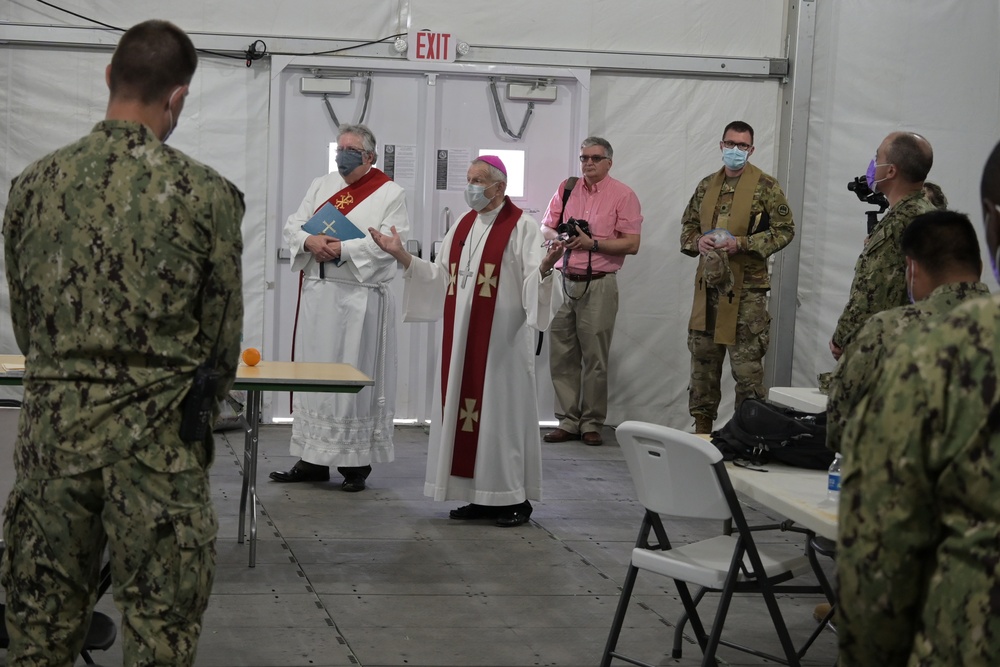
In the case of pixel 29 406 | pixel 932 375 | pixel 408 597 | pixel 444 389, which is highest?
pixel 932 375

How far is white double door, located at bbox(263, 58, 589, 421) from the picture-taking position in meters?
8.08

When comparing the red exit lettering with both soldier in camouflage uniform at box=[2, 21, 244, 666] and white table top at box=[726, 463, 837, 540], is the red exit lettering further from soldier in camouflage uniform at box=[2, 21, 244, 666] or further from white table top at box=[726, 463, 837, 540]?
soldier in camouflage uniform at box=[2, 21, 244, 666]

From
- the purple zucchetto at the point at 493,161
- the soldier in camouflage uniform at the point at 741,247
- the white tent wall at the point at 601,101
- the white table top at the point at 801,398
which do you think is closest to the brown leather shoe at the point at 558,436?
the white tent wall at the point at 601,101

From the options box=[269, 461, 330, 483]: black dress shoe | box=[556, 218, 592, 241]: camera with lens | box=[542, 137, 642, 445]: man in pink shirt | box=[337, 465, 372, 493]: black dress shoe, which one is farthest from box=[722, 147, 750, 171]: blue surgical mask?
box=[269, 461, 330, 483]: black dress shoe

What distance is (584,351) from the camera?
26.3ft

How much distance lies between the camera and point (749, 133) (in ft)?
23.2

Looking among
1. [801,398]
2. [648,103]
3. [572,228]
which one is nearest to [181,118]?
[572,228]

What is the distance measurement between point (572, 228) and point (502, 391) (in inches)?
85.5

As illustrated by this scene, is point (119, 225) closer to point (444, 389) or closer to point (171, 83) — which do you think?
point (171, 83)

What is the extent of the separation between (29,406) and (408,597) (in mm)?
2362

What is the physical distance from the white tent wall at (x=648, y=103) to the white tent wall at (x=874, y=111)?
1 centimetres

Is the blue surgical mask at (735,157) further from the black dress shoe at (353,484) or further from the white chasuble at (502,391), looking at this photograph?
the black dress shoe at (353,484)

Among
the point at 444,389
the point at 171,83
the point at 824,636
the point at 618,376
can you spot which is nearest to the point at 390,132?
the point at 618,376

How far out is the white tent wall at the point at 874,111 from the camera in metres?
6.50
